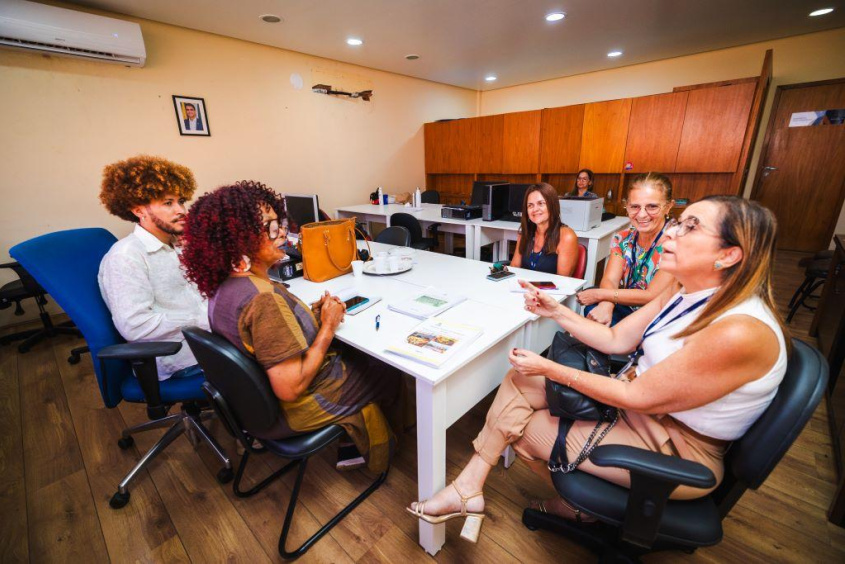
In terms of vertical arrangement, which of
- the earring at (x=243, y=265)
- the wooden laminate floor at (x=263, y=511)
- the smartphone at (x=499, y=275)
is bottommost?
the wooden laminate floor at (x=263, y=511)

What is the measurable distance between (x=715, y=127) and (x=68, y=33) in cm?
625

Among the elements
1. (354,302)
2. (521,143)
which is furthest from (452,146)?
(354,302)

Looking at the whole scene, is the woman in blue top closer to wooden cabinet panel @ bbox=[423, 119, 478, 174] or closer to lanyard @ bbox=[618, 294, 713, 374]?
lanyard @ bbox=[618, 294, 713, 374]

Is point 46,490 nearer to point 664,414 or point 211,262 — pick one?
point 211,262

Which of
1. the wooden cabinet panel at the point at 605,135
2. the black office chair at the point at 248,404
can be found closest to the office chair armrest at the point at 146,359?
the black office chair at the point at 248,404

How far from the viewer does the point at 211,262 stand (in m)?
1.00

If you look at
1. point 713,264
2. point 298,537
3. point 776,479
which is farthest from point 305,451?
point 776,479

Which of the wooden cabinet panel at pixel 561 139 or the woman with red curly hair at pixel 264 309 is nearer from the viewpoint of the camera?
the woman with red curly hair at pixel 264 309

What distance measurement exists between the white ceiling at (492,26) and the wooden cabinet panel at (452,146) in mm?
1017

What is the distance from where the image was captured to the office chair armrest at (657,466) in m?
0.71

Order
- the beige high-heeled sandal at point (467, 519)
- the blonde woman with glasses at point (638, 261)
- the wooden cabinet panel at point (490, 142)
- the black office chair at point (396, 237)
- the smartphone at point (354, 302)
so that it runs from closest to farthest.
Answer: the beige high-heeled sandal at point (467, 519), the smartphone at point (354, 302), the blonde woman with glasses at point (638, 261), the black office chair at point (396, 237), the wooden cabinet panel at point (490, 142)

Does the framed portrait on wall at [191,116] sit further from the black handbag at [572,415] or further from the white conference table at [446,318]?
the black handbag at [572,415]

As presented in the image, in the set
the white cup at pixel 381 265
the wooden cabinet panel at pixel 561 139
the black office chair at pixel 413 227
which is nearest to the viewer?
the white cup at pixel 381 265

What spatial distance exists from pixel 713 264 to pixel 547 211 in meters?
1.24
